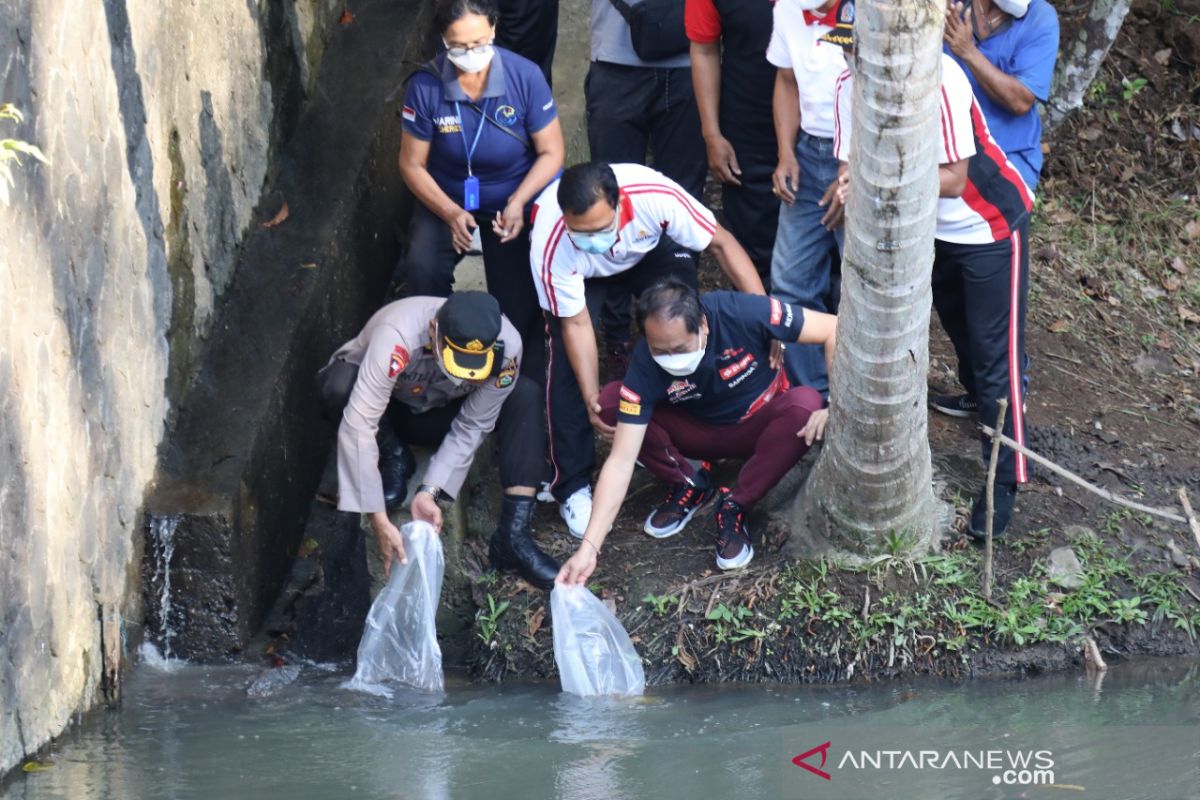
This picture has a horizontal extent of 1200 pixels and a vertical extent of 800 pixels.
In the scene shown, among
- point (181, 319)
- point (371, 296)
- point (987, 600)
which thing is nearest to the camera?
point (987, 600)

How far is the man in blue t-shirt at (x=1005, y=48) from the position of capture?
6.14 meters

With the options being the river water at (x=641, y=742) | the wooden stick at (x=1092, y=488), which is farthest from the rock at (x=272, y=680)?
the wooden stick at (x=1092, y=488)

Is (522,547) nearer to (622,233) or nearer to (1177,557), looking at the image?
(622,233)

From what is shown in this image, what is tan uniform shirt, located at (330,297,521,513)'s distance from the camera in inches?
241

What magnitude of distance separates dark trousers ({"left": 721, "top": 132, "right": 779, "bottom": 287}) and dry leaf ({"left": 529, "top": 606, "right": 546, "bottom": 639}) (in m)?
1.83

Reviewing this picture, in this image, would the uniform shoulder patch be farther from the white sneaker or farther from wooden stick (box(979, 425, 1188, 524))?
wooden stick (box(979, 425, 1188, 524))

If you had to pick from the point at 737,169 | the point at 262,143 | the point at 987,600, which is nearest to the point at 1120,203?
the point at 737,169

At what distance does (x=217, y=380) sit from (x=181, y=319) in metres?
0.31

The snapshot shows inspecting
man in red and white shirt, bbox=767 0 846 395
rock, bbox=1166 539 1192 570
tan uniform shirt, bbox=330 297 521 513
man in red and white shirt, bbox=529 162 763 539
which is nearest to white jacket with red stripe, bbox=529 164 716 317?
man in red and white shirt, bbox=529 162 763 539

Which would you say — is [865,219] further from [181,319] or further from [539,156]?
[181,319]

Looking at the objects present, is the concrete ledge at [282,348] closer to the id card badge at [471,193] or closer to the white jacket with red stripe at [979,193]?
the id card badge at [471,193]

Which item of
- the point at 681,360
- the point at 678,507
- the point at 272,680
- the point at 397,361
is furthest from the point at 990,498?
the point at 272,680

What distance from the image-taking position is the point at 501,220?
265 inches

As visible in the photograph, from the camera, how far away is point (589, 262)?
6.42 meters
